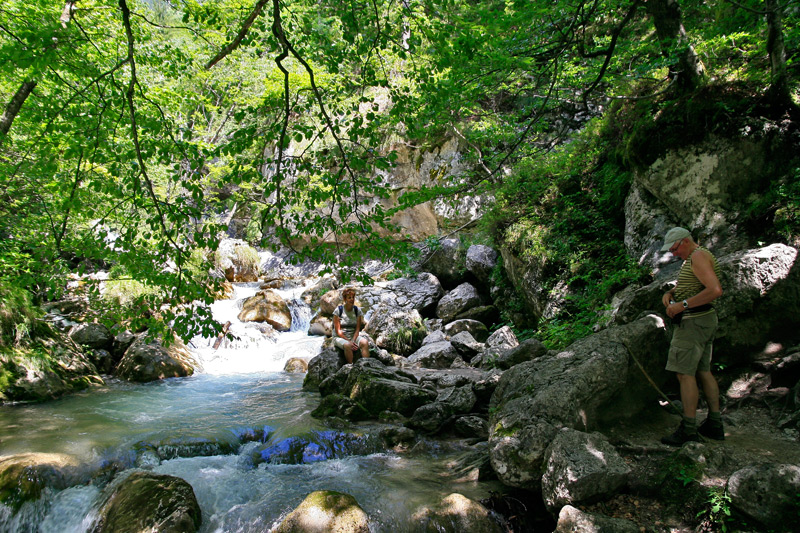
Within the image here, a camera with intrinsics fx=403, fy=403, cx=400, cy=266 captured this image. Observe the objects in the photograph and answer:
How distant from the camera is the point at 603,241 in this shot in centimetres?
848

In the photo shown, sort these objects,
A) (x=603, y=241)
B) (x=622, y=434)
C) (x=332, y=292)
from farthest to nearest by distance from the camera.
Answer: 1. (x=332, y=292)
2. (x=603, y=241)
3. (x=622, y=434)

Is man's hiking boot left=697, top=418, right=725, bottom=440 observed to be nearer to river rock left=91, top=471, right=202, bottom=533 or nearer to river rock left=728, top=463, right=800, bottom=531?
river rock left=728, top=463, right=800, bottom=531

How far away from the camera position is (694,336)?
3945 mm

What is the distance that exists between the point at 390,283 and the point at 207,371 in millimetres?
7384

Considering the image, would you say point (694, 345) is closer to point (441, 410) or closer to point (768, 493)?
point (768, 493)

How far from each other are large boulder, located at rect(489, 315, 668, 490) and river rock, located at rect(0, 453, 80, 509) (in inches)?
179

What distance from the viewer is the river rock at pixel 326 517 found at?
343 centimetres

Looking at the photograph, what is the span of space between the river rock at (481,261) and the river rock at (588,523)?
10.5m

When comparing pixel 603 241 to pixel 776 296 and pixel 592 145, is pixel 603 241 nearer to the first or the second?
pixel 592 145

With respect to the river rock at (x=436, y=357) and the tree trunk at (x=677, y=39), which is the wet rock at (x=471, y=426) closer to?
the river rock at (x=436, y=357)

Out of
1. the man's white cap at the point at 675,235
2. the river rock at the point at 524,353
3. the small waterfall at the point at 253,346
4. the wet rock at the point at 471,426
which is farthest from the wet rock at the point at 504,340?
the man's white cap at the point at 675,235

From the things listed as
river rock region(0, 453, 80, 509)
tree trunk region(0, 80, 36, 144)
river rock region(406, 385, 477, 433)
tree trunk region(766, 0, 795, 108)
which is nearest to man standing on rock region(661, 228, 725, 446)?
river rock region(406, 385, 477, 433)

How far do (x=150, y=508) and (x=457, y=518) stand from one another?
279 cm

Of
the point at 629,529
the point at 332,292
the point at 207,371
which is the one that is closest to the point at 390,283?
the point at 332,292
